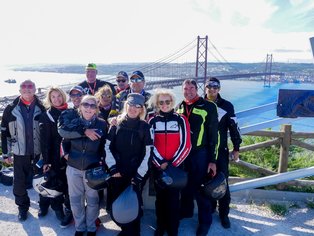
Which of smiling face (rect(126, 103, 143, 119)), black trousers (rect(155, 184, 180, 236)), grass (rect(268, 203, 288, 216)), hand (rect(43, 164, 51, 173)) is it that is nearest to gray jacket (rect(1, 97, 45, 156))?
hand (rect(43, 164, 51, 173))

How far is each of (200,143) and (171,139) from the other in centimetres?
35

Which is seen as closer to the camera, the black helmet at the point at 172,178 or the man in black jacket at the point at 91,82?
the black helmet at the point at 172,178

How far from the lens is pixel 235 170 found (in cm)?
428

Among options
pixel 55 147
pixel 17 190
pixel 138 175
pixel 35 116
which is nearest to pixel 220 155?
pixel 138 175

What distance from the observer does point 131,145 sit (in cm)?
251

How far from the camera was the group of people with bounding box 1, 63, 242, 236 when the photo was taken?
254 cm

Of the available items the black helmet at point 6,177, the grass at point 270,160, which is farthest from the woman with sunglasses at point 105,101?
the grass at point 270,160

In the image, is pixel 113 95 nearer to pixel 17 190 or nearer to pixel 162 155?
pixel 162 155

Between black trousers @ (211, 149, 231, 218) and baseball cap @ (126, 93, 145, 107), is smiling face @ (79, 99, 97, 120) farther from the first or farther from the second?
black trousers @ (211, 149, 231, 218)

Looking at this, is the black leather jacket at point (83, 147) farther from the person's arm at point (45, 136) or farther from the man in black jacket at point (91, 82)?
the man in black jacket at point (91, 82)

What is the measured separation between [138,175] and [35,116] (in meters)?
1.40

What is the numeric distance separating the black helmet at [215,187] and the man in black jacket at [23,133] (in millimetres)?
1874

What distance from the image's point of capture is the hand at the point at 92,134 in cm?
254

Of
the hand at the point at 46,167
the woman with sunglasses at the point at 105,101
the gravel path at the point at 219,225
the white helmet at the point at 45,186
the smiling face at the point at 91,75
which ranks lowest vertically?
the gravel path at the point at 219,225
